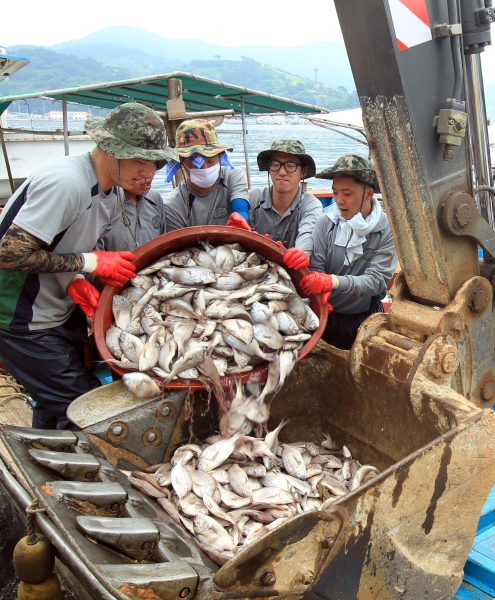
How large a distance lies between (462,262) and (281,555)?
1.73 metres

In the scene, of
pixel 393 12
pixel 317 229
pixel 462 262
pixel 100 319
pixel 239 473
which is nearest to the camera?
pixel 393 12

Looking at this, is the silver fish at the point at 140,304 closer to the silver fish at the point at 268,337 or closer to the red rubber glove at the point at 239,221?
the silver fish at the point at 268,337

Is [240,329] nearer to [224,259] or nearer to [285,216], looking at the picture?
[224,259]

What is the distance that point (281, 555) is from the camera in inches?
77.6

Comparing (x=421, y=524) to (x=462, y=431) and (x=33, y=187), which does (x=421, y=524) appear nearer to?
(x=462, y=431)

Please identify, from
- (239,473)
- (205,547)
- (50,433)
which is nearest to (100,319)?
(50,433)

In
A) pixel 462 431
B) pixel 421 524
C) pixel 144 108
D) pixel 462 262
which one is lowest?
pixel 421 524

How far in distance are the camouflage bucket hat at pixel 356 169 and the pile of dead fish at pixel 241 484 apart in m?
1.91

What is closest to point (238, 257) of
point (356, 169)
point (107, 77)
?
point (356, 169)

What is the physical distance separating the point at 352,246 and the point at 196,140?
5.44ft

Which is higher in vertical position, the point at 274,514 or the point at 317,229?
the point at 317,229

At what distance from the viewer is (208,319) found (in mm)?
3334

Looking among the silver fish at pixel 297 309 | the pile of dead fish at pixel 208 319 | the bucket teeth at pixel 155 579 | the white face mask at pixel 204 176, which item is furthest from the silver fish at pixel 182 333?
the white face mask at pixel 204 176

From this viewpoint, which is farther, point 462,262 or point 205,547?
point 462,262
